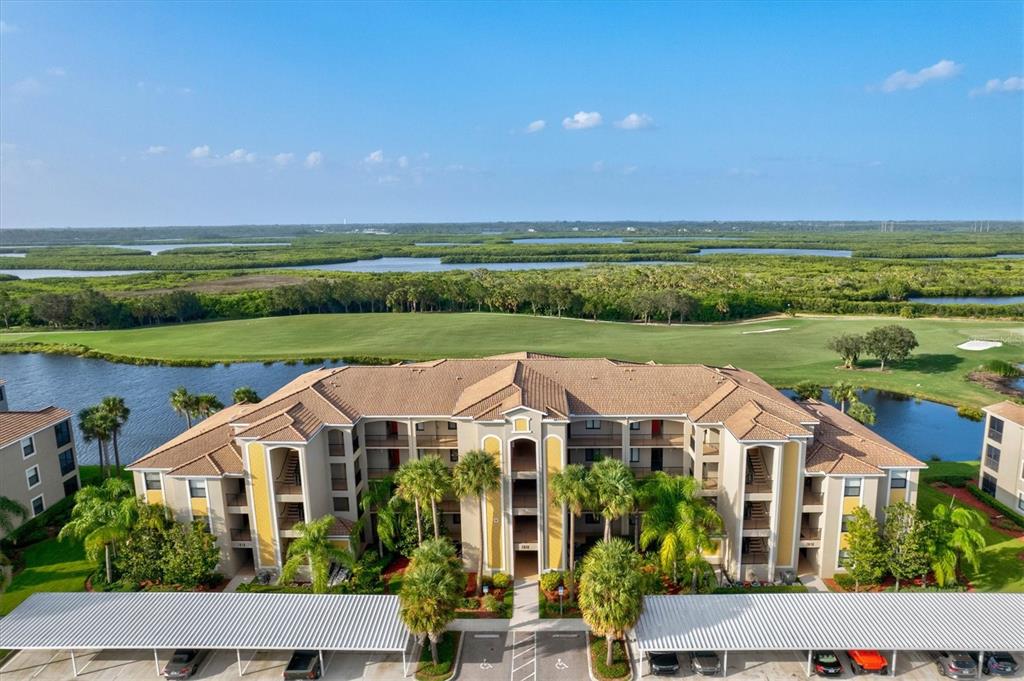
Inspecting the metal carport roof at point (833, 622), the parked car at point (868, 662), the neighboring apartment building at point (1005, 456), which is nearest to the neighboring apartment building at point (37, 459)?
the metal carport roof at point (833, 622)

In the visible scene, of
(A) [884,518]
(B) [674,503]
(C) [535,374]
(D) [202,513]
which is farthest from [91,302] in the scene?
(A) [884,518]

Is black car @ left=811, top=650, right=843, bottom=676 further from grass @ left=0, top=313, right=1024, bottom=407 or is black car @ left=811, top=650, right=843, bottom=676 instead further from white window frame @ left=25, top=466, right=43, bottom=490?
grass @ left=0, top=313, right=1024, bottom=407

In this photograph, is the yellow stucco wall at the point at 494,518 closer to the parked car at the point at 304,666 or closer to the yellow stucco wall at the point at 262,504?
the parked car at the point at 304,666

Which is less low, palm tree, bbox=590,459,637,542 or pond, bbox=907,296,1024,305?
palm tree, bbox=590,459,637,542

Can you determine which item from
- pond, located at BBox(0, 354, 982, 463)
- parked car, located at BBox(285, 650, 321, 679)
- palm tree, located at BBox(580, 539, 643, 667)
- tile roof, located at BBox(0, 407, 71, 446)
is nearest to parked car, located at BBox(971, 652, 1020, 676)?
palm tree, located at BBox(580, 539, 643, 667)

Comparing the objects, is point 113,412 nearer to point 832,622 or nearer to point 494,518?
point 494,518

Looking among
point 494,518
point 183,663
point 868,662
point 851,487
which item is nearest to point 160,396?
point 183,663

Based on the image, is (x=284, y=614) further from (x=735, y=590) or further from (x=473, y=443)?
(x=735, y=590)
